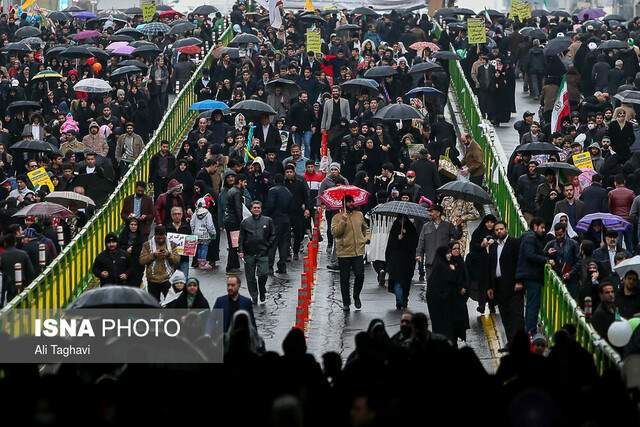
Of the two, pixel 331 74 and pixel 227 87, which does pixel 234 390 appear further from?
pixel 331 74

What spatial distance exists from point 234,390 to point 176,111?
22.8m

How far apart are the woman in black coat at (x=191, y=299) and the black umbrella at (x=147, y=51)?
2084cm

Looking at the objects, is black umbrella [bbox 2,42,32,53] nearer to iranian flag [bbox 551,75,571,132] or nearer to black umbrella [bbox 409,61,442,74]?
black umbrella [bbox 409,61,442,74]

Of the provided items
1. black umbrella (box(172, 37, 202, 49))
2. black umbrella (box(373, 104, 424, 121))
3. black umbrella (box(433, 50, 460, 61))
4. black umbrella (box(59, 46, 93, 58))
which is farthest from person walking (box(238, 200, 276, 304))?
black umbrella (box(172, 37, 202, 49))

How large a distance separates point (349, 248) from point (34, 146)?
23.9 feet

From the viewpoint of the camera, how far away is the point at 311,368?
13305mm

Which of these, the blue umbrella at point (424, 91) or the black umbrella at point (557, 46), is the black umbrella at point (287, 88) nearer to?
the blue umbrella at point (424, 91)

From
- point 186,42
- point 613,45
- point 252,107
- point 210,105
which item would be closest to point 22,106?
point 210,105

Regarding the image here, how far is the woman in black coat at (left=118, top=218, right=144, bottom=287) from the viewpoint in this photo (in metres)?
21.7

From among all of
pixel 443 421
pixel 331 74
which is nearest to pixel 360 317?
pixel 443 421

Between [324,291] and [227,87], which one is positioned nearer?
[324,291]

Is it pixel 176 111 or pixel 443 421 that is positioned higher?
pixel 443 421

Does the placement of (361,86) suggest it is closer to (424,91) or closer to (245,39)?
(424,91)

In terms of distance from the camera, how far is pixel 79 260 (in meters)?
22.4
